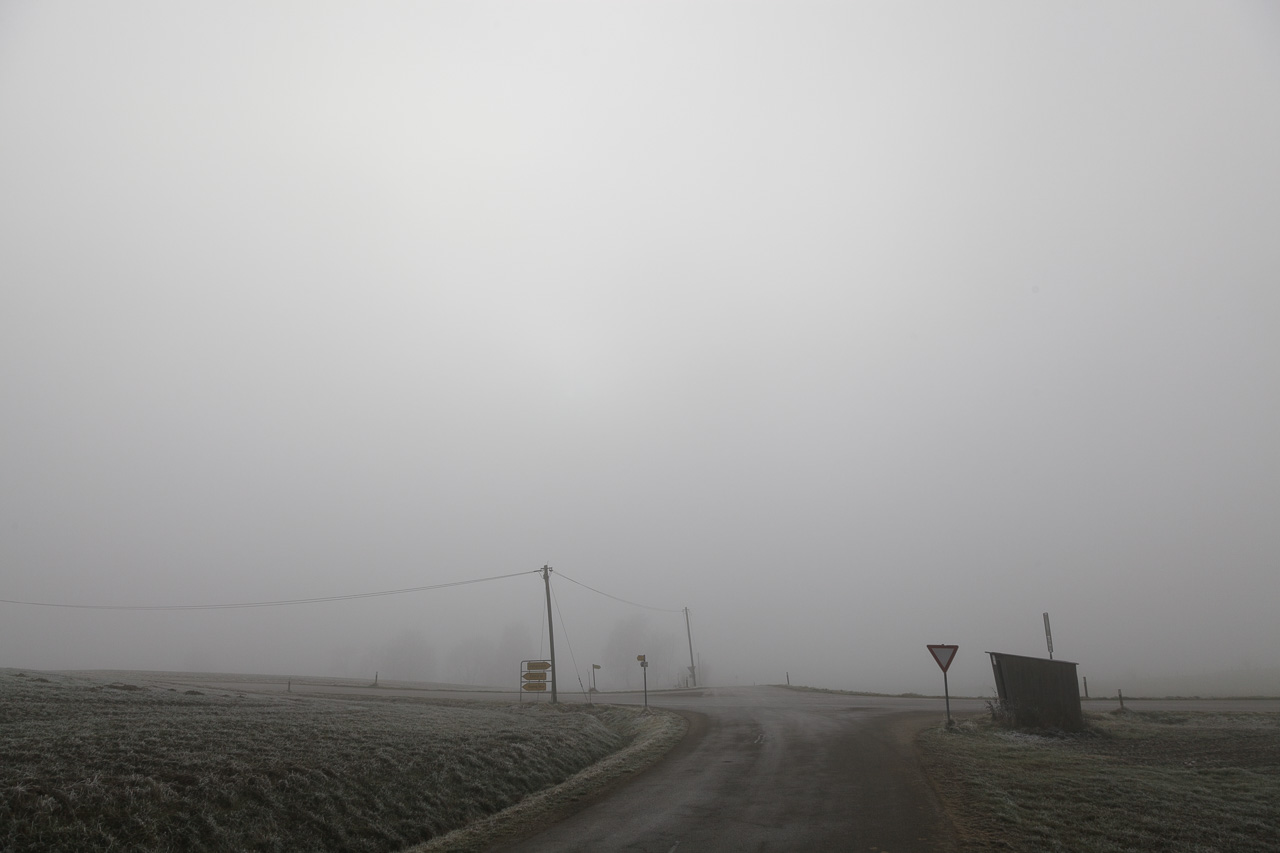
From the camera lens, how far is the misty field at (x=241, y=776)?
917 cm

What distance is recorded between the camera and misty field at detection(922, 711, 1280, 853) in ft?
33.5

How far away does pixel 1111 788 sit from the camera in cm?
1341

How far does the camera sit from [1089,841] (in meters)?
9.95

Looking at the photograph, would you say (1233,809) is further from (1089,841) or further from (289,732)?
(289,732)

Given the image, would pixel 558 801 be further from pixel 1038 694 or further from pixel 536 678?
pixel 536 678

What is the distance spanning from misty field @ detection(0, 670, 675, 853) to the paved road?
105 inches

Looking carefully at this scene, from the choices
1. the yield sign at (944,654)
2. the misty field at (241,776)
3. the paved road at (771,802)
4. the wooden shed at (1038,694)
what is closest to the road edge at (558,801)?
the paved road at (771,802)

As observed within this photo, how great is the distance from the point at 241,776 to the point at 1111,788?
17.1 meters

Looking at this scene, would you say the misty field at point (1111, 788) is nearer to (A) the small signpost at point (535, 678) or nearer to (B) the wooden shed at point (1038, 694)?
(B) the wooden shed at point (1038, 694)

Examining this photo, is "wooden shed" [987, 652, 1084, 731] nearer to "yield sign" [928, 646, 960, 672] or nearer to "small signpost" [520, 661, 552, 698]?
"yield sign" [928, 646, 960, 672]

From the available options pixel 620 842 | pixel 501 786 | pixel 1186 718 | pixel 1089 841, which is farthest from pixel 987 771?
pixel 1186 718

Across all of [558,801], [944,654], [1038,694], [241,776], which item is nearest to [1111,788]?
[944,654]

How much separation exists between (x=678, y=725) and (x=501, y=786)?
14.5 meters

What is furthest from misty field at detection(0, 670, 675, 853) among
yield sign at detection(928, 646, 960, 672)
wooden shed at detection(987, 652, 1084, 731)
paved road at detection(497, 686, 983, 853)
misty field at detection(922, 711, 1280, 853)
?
wooden shed at detection(987, 652, 1084, 731)
